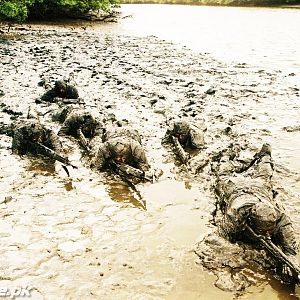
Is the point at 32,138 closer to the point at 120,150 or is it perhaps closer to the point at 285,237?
the point at 120,150

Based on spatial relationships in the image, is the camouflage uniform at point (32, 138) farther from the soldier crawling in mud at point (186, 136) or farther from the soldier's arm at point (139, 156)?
the soldier crawling in mud at point (186, 136)

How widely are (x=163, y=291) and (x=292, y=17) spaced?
36.6 m

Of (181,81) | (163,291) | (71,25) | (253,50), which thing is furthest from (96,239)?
(71,25)

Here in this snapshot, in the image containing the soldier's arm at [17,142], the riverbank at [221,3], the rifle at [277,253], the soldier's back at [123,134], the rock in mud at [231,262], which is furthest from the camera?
the riverbank at [221,3]

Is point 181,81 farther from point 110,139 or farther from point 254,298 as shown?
point 254,298

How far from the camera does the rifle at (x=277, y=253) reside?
4188 millimetres

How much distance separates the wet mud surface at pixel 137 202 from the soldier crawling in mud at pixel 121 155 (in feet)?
0.79

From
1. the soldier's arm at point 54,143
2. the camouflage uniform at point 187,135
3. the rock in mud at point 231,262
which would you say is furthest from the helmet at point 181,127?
the rock in mud at point 231,262

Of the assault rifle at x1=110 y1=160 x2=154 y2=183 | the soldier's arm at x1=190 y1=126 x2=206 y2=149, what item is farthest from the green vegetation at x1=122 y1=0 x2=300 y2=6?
the assault rifle at x1=110 y1=160 x2=154 y2=183

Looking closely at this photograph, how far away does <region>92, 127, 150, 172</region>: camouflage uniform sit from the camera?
681 cm

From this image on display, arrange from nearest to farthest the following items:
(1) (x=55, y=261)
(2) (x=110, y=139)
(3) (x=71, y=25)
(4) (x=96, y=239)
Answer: (1) (x=55, y=261) < (4) (x=96, y=239) < (2) (x=110, y=139) < (3) (x=71, y=25)

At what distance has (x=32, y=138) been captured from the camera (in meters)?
7.73

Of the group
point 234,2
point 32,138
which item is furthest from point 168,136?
point 234,2

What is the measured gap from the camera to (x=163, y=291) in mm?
4391
